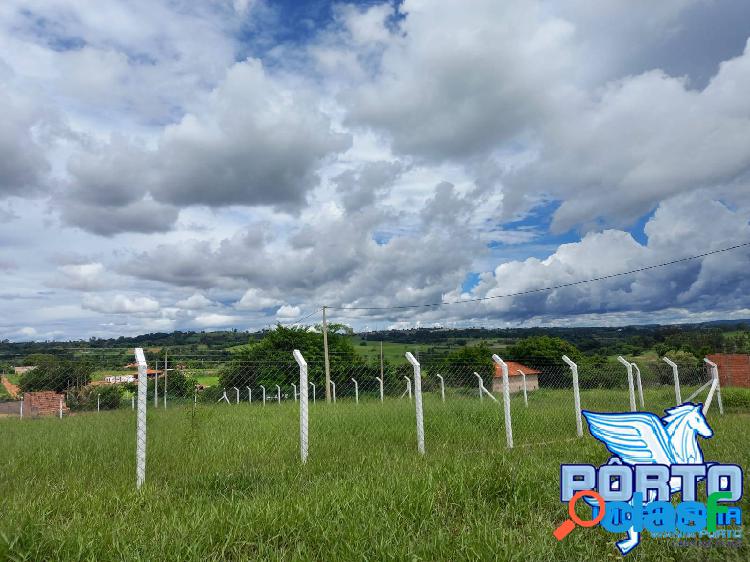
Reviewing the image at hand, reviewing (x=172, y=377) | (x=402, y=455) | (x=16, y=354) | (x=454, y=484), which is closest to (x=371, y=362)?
(x=172, y=377)

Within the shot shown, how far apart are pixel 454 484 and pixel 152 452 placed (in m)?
4.11

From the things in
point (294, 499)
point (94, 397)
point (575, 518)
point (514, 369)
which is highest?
point (294, 499)

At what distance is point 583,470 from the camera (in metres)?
4.78

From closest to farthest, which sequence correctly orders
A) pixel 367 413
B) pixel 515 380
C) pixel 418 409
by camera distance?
pixel 418 409 < pixel 367 413 < pixel 515 380

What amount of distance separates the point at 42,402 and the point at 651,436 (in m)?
22.3

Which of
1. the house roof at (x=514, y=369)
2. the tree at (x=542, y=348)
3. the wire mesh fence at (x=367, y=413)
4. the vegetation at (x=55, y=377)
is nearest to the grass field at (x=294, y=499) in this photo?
the wire mesh fence at (x=367, y=413)

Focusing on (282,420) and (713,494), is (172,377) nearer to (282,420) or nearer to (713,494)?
(282,420)

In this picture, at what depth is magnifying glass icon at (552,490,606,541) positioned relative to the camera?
3988 mm

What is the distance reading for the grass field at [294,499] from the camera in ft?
11.7

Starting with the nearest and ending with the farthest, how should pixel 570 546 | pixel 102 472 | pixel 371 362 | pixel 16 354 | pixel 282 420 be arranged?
pixel 570 546 → pixel 102 472 → pixel 282 420 → pixel 16 354 → pixel 371 362

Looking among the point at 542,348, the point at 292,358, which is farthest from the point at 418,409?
the point at 542,348

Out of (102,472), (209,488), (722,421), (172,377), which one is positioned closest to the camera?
(209,488)

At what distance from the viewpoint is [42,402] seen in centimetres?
2008

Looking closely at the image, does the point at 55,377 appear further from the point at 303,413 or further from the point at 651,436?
the point at 651,436
